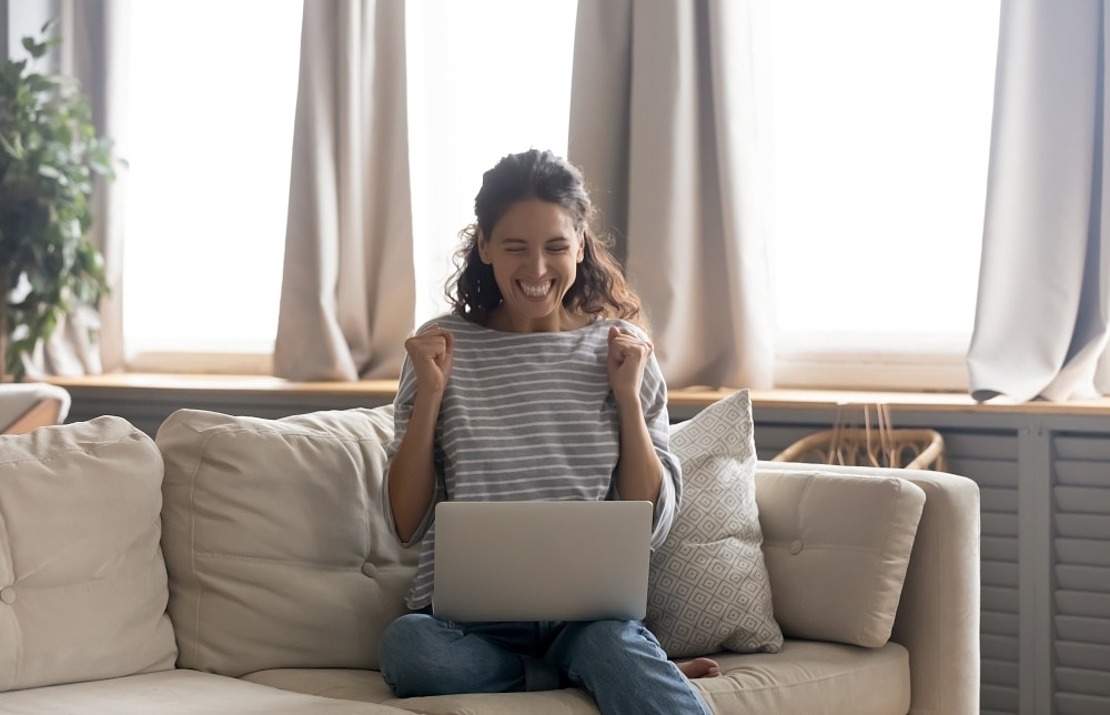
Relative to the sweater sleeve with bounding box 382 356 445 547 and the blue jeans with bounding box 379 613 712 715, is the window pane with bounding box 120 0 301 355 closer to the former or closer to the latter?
the sweater sleeve with bounding box 382 356 445 547

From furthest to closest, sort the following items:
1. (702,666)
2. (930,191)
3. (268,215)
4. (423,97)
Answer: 1. (268,215)
2. (423,97)
3. (930,191)
4. (702,666)

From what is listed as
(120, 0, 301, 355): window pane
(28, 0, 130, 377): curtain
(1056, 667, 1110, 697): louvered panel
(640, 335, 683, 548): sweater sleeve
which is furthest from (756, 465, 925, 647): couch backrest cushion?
(28, 0, 130, 377): curtain

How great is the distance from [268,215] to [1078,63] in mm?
2201

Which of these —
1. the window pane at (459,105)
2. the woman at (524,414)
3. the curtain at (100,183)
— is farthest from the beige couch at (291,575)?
the curtain at (100,183)

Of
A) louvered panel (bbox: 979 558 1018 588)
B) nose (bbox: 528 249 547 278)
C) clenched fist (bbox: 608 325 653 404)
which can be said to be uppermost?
nose (bbox: 528 249 547 278)

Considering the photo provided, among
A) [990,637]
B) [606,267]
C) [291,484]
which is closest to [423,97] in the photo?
[606,267]

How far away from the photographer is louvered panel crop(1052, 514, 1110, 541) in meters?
2.66

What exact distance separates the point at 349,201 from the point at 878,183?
1336mm

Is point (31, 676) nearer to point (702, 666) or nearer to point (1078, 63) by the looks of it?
point (702, 666)

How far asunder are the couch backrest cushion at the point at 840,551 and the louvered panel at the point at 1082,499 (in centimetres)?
78

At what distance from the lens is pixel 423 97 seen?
3.53 metres

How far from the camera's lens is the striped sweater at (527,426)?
1.99 meters

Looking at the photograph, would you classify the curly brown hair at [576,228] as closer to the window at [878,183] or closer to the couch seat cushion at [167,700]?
the couch seat cushion at [167,700]

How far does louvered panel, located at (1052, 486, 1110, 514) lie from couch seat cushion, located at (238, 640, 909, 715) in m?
0.79
